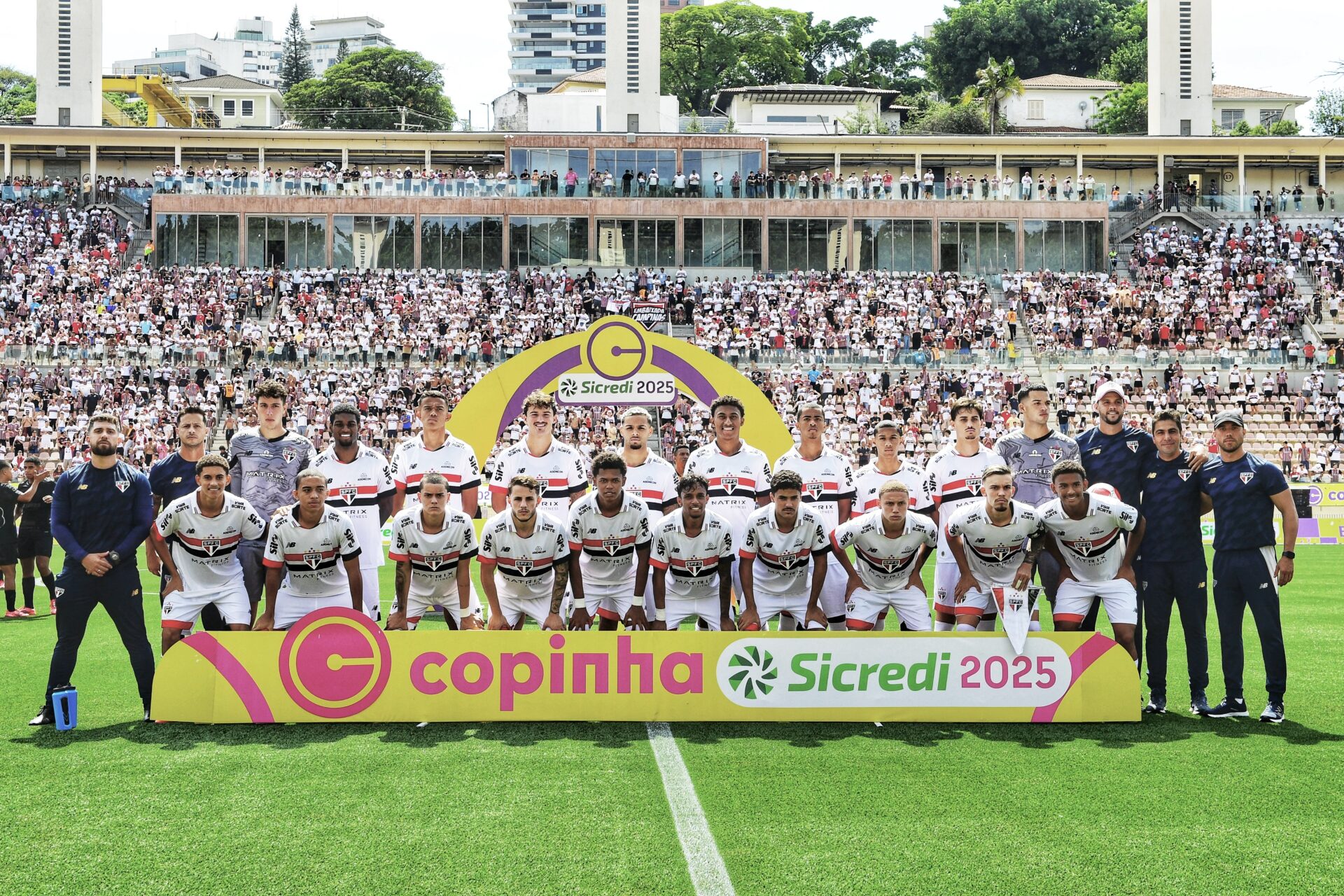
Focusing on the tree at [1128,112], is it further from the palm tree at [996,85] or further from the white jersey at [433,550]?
the white jersey at [433,550]

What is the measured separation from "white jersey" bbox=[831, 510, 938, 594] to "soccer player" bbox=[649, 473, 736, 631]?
87cm

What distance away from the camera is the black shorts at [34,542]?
1437cm

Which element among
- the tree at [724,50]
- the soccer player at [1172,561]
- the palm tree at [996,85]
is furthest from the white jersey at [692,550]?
the tree at [724,50]

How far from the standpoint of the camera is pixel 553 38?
132 m

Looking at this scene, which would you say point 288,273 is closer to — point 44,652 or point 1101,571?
point 44,652

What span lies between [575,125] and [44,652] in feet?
189

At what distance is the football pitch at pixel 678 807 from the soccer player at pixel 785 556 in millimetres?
1208

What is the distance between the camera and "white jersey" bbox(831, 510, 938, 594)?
9164mm

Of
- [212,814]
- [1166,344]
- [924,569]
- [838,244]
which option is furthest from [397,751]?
[838,244]

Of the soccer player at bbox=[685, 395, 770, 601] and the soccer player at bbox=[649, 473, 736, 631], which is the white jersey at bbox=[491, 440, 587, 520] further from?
the soccer player at bbox=[649, 473, 736, 631]

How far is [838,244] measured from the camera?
4622cm

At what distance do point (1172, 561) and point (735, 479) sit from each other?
3.62 m

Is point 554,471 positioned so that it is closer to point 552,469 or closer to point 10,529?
point 552,469

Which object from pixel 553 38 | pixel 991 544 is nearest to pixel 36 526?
pixel 991 544
